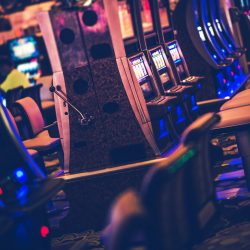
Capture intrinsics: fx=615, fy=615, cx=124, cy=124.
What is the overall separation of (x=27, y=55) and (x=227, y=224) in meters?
8.93

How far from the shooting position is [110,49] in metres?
4.39

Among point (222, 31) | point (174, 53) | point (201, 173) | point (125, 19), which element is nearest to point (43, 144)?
point (125, 19)

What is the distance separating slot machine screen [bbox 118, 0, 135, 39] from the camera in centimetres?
484

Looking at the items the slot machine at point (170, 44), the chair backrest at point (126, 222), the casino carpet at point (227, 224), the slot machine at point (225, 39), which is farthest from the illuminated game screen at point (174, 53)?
the chair backrest at point (126, 222)

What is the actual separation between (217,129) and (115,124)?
737mm

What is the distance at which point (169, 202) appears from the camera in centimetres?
210

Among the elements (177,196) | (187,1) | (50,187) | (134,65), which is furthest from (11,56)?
(177,196)

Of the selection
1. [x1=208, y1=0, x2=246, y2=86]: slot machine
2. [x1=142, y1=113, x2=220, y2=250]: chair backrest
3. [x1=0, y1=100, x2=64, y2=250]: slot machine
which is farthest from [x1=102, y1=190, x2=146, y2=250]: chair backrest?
[x1=208, y1=0, x2=246, y2=86]: slot machine

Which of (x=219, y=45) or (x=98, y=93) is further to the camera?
(x=219, y=45)

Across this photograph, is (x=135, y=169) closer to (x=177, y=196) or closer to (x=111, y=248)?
(x=177, y=196)

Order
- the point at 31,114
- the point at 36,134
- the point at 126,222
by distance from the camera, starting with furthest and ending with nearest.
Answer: the point at 36,134, the point at 31,114, the point at 126,222

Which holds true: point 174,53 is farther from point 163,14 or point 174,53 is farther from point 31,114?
point 31,114

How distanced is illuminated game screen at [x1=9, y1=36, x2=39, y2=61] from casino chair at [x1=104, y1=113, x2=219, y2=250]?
991 cm

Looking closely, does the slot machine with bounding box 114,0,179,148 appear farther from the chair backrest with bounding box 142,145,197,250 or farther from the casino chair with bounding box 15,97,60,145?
the chair backrest with bounding box 142,145,197,250
